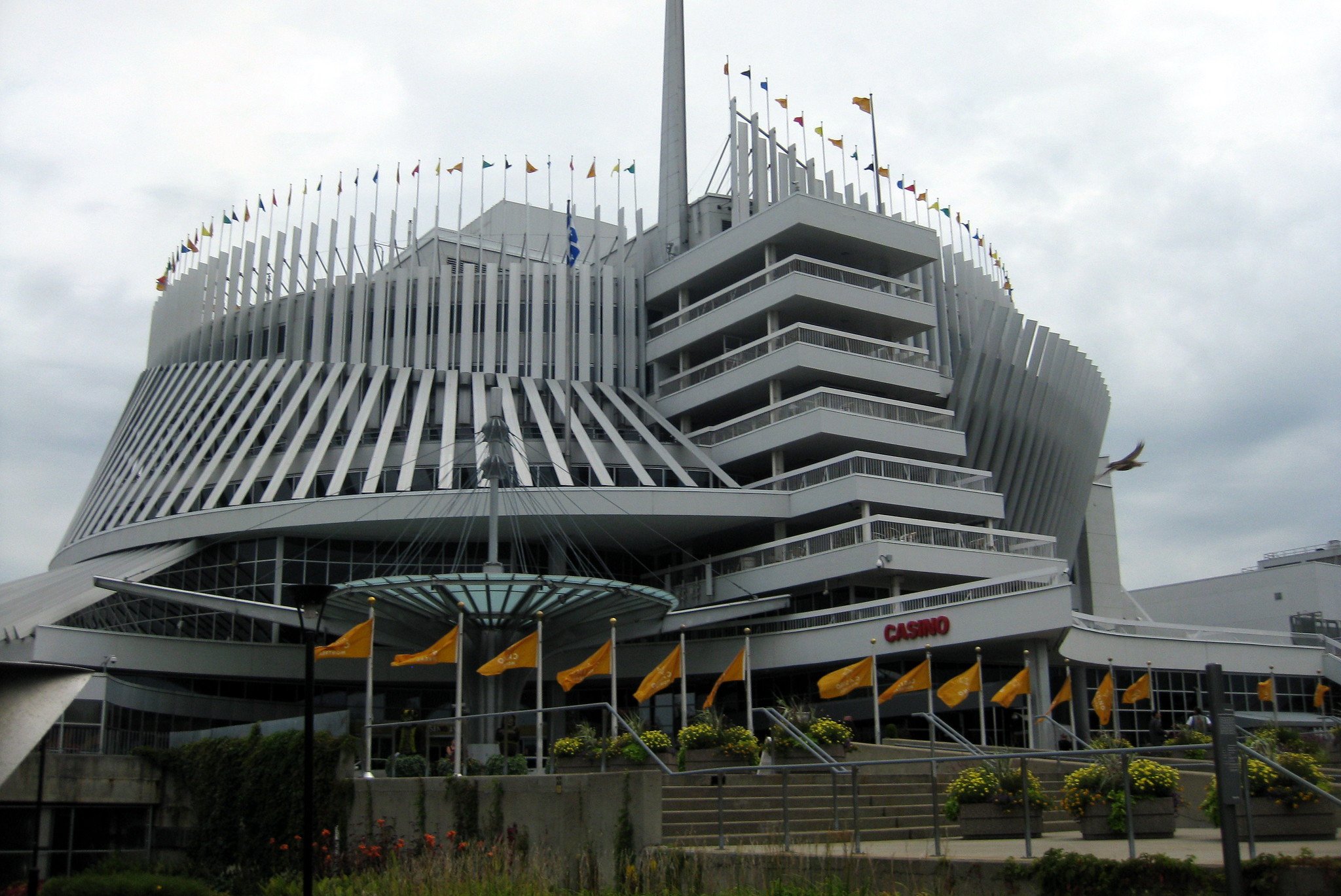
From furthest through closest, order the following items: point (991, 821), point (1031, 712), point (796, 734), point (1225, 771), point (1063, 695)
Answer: point (1031, 712) → point (1063, 695) → point (796, 734) → point (991, 821) → point (1225, 771)

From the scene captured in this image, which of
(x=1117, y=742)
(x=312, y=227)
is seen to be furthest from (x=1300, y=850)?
(x=312, y=227)

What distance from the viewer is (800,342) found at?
178 ft

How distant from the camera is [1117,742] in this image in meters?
26.6

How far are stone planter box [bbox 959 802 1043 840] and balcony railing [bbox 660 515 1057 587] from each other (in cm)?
2684

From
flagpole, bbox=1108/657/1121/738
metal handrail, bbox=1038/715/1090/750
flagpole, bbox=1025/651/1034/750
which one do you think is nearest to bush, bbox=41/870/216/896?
metal handrail, bbox=1038/715/1090/750

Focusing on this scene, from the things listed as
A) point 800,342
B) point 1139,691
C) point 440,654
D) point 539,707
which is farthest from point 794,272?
point 539,707

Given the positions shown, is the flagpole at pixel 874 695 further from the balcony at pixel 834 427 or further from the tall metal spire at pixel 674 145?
the tall metal spire at pixel 674 145

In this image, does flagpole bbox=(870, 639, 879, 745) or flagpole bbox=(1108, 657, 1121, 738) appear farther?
→ flagpole bbox=(1108, 657, 1121, 738)

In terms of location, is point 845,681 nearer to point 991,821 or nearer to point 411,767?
point 411,767

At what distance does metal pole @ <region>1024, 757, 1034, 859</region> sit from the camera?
1617 cm

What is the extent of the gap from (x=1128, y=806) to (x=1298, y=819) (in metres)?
3.10

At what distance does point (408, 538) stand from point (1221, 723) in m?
41.9

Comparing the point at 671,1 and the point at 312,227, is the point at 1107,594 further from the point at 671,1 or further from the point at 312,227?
the point at 312,227

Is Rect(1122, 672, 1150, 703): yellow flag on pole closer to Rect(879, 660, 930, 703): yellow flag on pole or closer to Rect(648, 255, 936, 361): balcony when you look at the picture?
Rect(879, 660, 930, 703): yellow flag on pole
